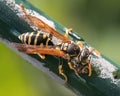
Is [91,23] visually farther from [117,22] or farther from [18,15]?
[18,15]

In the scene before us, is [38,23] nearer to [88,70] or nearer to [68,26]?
[88,70]

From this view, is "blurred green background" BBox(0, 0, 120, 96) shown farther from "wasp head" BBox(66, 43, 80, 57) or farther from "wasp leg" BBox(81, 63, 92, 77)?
"wasp leg" BBox(81, 63, 92, 77)

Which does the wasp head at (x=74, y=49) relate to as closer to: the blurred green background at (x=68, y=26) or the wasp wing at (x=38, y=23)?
the wasp wing at (x=38, y=23)

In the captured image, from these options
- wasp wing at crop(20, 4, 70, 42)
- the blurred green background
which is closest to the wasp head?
wasp wing at crop(20, 4, 70, 42)

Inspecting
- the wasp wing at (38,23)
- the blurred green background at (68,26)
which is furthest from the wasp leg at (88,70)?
the blurred green background at (68,26)

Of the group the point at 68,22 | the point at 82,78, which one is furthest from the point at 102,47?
the point at 82,78

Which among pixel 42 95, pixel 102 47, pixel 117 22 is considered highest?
pixel 117 22

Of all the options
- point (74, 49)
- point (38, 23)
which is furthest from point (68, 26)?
point (38, 23)

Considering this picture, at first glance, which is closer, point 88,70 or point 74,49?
point 88,70
